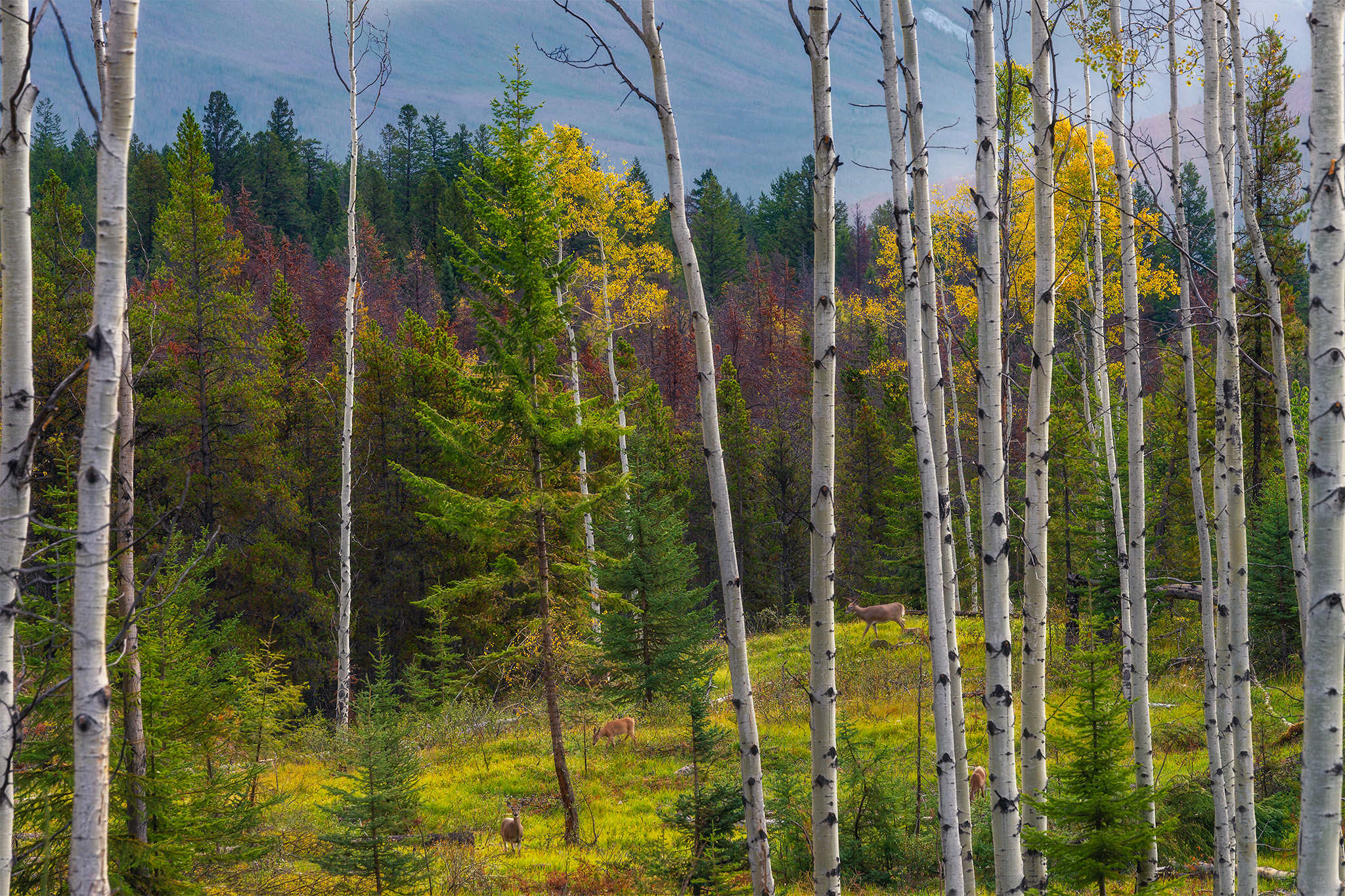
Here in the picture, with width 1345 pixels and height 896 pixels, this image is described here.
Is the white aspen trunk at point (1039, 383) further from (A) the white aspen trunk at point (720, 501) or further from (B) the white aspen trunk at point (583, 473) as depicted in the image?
(B) the white aspen trunk at point (583, 473)

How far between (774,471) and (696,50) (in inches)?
7172

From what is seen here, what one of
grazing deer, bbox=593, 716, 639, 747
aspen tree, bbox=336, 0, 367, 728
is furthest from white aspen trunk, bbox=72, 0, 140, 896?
aspen tree, bbox=336, 0, 367, 728

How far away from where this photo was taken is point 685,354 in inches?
1400

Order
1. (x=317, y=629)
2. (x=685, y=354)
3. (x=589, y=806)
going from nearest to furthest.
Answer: (x=589, y=806), (x=317, y=629), (x=685, y=354)

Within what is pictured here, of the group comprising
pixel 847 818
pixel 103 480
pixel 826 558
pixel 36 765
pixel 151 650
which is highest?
pixel 103 480

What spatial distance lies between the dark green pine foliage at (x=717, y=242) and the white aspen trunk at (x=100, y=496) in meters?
43.3

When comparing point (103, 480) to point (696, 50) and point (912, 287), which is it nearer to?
point (912, 287)

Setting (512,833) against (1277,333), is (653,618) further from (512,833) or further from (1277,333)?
(1277,333)

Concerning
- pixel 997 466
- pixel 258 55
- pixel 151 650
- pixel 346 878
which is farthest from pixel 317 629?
pixel 258 55

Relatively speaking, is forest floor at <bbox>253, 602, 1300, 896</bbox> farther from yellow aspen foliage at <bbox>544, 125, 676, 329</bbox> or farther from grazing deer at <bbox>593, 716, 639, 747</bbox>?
yellow aspen foliage at <bbox>544, 125, 676, 329</bbox>

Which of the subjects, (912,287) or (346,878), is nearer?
(912,287)

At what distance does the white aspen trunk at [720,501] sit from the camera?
15.2 feet

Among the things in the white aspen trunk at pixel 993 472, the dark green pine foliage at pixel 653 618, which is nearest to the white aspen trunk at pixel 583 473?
the dark green pine foliage at pixel 653 618

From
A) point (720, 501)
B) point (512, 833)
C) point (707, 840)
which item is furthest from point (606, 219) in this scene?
point (720, 501)
